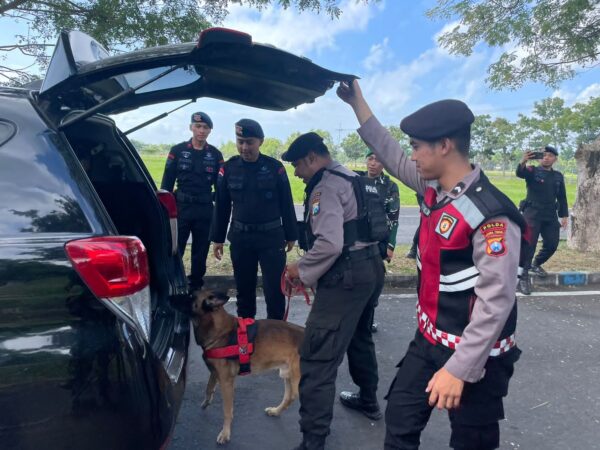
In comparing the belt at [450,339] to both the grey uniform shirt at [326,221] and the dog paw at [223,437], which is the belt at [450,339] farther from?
the dog paw at [223,437]

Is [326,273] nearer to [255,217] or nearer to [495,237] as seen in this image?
[495,237]

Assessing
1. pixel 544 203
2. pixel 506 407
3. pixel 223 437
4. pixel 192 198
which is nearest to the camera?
pixel 223 437

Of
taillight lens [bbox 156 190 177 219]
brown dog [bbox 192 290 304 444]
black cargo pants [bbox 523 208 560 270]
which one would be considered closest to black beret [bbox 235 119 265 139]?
taillight lens [bbox 156 190 177 219]

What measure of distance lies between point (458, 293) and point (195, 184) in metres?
3.77

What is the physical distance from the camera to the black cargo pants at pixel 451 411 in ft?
5.63

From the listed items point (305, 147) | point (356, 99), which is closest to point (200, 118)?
point (305, 147)

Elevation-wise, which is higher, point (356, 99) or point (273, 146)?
point (273, 146)

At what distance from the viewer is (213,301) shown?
262 centimetres

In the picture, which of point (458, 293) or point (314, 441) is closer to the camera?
point (458, 293)

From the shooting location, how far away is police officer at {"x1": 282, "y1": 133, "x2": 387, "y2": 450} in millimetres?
2356

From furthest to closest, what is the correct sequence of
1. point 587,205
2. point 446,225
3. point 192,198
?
point 587,205 → point 192,198 → point 446,225

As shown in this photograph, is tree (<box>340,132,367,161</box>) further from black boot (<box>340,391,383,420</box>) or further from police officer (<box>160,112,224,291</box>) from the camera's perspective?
black boot (<box>340,391,383,420</box>)

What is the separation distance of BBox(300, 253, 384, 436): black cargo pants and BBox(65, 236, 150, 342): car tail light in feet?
3.26

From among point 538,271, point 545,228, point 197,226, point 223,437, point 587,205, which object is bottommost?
point 223,437
